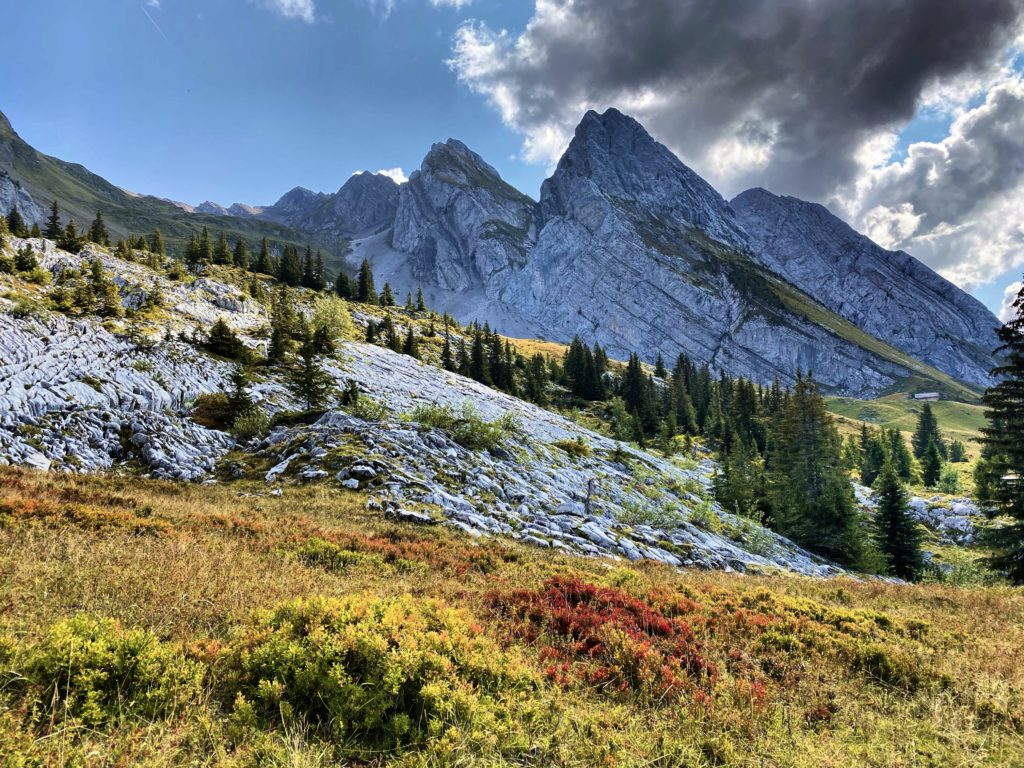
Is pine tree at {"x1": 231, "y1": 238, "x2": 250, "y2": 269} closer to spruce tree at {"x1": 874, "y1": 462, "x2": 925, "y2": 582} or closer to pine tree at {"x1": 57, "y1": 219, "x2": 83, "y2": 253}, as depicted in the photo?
pine tree at {"x1": 57, "y1": 219, "x2": 83, "y2": 253}

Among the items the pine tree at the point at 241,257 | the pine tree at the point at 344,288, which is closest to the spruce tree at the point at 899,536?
the pine tree at the point at 344,288

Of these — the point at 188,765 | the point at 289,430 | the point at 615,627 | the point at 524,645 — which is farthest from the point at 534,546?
the point at 289,430

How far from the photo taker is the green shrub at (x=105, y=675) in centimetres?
451

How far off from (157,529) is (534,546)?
11966 millimetres

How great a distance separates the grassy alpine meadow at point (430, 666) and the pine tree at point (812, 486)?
3029 cm

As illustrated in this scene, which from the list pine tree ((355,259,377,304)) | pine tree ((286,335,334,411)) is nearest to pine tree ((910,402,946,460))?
pine tree ((286,335,334,411))

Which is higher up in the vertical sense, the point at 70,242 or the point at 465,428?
the point at 70,242

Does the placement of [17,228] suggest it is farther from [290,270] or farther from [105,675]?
[105,675]

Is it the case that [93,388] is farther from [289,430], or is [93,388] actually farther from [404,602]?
[404,602]

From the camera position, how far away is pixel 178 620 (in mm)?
6703

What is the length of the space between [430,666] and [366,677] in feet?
2.62

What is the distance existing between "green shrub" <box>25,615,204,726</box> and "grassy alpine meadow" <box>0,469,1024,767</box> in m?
0.02

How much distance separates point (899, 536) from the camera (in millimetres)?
35938

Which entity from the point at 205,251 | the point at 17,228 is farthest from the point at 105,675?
the point at 205,251
